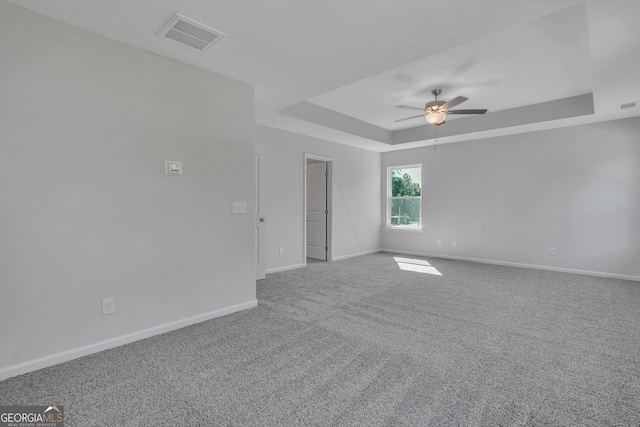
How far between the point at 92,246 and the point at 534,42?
4.34 meters

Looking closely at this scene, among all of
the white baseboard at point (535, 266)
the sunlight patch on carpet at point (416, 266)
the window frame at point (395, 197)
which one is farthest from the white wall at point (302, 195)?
the white baseboard at point (535, 266)

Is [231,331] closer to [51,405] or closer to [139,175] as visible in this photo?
[51,405]

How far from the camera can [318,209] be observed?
246 inches

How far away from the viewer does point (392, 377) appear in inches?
74.9

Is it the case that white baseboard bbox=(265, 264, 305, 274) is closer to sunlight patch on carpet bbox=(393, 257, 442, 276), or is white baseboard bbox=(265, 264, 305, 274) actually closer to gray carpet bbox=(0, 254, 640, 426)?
gray carpet bbox=(0, 254, 640, 426)

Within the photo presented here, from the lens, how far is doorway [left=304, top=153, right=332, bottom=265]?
6055 millimetres

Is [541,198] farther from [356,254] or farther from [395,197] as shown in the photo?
[356,254]

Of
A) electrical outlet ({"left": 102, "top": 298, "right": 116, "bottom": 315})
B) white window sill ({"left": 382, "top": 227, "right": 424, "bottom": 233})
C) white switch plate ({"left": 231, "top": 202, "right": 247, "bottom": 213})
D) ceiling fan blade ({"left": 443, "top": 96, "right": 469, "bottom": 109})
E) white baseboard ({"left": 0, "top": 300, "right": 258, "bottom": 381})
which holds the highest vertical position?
ceiling fan blade ({"left": 443, "top": 96, "right": 469, "bottom": 109})

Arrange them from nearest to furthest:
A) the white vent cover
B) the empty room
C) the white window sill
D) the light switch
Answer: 1. the empty room
2. the white vent cover
3. the light switch
4. the white window sill

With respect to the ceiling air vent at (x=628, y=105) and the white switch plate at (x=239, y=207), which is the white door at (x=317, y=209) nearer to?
the white switch plate at (x=239, y=207)

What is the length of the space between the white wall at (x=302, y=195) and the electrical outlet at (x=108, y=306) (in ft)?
8.71

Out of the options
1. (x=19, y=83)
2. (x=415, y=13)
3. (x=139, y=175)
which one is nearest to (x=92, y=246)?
(x=139, y=175)

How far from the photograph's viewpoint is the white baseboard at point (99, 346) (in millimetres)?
1941

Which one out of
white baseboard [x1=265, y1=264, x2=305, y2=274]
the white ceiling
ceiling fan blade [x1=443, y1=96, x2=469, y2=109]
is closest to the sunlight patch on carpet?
white baseboard [x1=265, y1=264, x2=305, y2=274]
